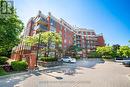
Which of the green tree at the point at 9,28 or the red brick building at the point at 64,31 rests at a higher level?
the red brick building at the point at 64,31

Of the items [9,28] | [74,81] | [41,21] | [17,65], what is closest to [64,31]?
[41,21]

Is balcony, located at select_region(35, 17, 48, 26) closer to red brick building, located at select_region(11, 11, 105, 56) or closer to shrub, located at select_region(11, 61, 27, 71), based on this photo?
red brick building, located at select_region(11, 11, 105, 56)

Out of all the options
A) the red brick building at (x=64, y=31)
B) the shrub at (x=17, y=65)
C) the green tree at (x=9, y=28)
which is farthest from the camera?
the red brick building at (x=64, y=31)

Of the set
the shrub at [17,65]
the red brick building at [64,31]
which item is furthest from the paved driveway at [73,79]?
the red brick building at [64,31]

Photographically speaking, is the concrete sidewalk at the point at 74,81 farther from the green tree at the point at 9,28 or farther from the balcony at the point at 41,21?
the balcony at the point at 41,21

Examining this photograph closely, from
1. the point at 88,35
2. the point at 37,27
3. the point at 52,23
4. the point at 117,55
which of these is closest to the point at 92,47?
the point at 88,35

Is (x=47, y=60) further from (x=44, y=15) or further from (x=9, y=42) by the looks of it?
(x=44, y=15)

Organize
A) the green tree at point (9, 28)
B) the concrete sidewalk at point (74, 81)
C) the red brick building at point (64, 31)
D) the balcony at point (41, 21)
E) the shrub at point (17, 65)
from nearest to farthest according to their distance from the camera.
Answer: the concrete sidewalk at point (74, 81)
the green tree at point (9, 28)
the shrub at point (17, 65)
the balcony at point (41, 21)
the red brick building at point (64, 31)

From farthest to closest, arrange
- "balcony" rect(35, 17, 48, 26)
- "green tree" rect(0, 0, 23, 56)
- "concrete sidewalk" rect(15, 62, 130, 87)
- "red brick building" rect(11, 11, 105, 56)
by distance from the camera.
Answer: "red brick building" rect(11, 11, 105, 56) → "balcony" rect(35, 17, 48, 26) → "green tree" rect(0, 0, 23, 56) → "concrete sidewalk" rect(15, 62, 130, 87)

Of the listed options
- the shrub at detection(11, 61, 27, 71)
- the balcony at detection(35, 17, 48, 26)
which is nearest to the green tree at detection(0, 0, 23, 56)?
the shrub at detection(11, 61, 27, 71)

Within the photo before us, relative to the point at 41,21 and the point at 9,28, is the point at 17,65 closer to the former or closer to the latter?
the point at 9,28

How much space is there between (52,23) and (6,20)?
89.4 ft

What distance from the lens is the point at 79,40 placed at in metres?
68.9

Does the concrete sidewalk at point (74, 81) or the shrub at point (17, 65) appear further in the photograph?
the shrub at point (17, 65)
